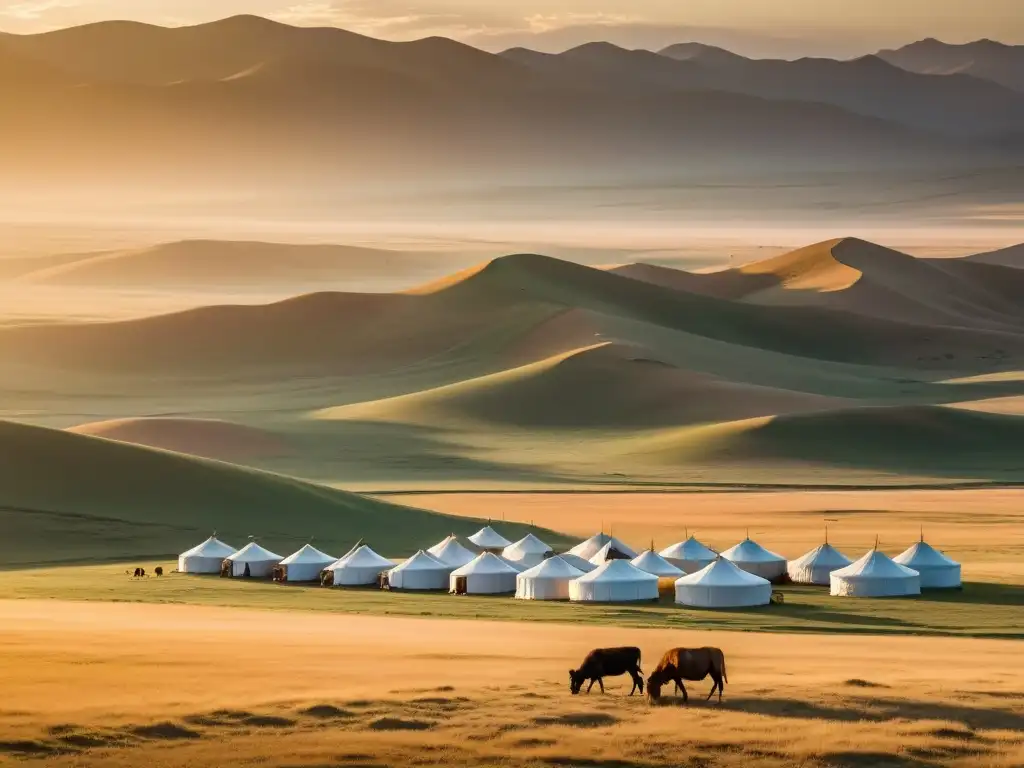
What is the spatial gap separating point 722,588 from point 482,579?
352 inches

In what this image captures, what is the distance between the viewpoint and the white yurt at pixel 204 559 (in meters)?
73.1

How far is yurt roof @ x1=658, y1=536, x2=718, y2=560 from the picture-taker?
72.2m

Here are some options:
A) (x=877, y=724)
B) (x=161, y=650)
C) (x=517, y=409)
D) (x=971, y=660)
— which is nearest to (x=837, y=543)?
(x=971, y=660)

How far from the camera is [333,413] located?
157 meters

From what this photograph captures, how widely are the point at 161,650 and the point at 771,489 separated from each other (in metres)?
74.2

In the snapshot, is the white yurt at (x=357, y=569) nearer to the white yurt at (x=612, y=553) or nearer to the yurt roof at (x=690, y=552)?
the white yurt at (x=612, y=553)

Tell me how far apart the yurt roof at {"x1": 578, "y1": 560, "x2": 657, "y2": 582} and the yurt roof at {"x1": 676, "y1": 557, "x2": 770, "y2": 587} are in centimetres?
147

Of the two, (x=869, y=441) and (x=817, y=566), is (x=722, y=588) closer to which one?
(x=817, y=566)

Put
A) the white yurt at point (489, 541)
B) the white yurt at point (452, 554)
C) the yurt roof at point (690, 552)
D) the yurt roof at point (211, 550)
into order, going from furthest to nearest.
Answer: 1. the white yurt at point (489, 541)
2. the yurt roof at point (211, 550)
3. the yurt roof at point (690, 552)
4. the white yurt at point (452, 554)

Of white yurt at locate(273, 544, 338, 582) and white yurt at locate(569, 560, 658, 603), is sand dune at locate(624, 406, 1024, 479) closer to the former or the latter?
white yurt at locate(273, 544, 338, 582)

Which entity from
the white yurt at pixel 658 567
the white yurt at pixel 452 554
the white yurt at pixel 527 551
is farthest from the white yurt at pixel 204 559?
the white yurt at pixel 658 567

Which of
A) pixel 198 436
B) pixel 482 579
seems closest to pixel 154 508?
pixel 482 579

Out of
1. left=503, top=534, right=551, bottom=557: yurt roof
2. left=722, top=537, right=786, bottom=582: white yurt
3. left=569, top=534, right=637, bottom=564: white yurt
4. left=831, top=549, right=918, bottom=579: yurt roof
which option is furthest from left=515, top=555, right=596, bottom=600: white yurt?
left=831, top=549, right=918, bottom=579: yurt roof

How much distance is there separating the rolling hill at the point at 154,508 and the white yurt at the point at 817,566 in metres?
18.0
